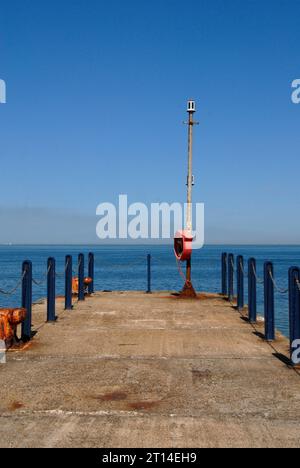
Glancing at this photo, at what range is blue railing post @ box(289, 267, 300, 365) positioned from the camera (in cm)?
771

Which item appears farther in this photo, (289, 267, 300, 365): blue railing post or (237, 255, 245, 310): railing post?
(237, 255, 245, 310): railing post

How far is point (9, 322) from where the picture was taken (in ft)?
27.6

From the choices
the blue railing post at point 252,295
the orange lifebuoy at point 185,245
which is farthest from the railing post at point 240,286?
the orange lifebuoy at point 185,245

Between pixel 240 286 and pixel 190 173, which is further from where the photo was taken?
pixel 190 173

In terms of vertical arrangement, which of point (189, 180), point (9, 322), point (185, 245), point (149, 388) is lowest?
point (149, 388)

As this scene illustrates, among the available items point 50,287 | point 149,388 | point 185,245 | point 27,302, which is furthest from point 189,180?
point 149,388

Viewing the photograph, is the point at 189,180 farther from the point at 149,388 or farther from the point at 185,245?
the point at 149,388

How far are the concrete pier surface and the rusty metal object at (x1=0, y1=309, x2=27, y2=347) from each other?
0.28 meters

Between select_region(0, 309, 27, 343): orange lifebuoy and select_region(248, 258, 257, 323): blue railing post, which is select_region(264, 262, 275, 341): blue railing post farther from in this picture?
select_region(0, 309, 27, 343): orange lifebuoy

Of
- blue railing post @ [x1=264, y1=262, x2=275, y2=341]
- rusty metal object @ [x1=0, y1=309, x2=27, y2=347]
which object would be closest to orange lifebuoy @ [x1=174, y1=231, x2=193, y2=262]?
blue railing post @ [x1=264, y1=262, x2=275, y2=341]

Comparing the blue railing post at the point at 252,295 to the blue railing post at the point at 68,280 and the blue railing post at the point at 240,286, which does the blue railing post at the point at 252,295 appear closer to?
the blue railing post at the point at 240,286

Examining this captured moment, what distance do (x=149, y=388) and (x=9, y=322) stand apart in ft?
9.89
